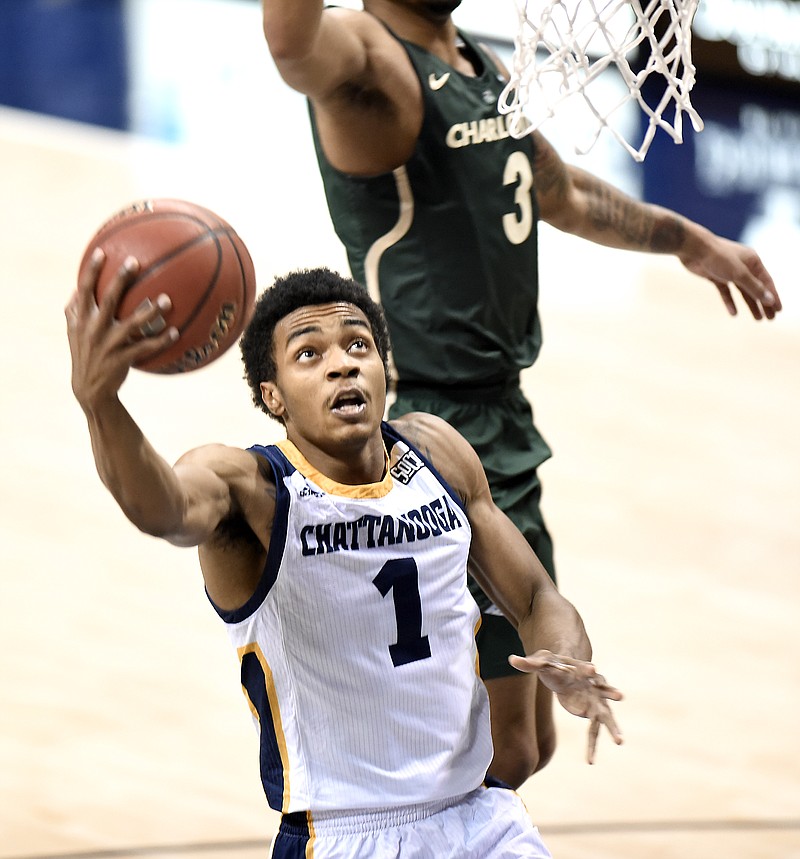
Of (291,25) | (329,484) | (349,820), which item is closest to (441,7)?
(291,25)

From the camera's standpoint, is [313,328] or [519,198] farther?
[519,198]

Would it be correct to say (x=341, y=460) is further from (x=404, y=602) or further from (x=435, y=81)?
(x=435, y=81)

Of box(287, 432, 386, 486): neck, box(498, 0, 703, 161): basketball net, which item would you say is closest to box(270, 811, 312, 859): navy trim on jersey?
box(287, 432, 386, 486): neck

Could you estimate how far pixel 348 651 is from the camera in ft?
9.47

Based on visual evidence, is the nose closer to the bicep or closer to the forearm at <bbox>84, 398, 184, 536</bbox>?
the bicep

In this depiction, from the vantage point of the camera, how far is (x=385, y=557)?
291 cm

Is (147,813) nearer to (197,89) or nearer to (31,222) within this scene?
(31,222)

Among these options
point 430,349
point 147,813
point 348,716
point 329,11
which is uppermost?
point 329,11

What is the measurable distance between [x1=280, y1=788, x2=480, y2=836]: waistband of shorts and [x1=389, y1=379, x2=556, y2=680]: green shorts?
90cm

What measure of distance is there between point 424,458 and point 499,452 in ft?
2.55

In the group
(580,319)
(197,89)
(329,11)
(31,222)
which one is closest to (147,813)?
(329,11)

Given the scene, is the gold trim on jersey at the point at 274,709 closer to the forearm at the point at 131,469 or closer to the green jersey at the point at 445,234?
the forearm at the point at 131,469

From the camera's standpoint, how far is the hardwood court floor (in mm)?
4723

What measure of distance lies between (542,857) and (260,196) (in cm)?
792
